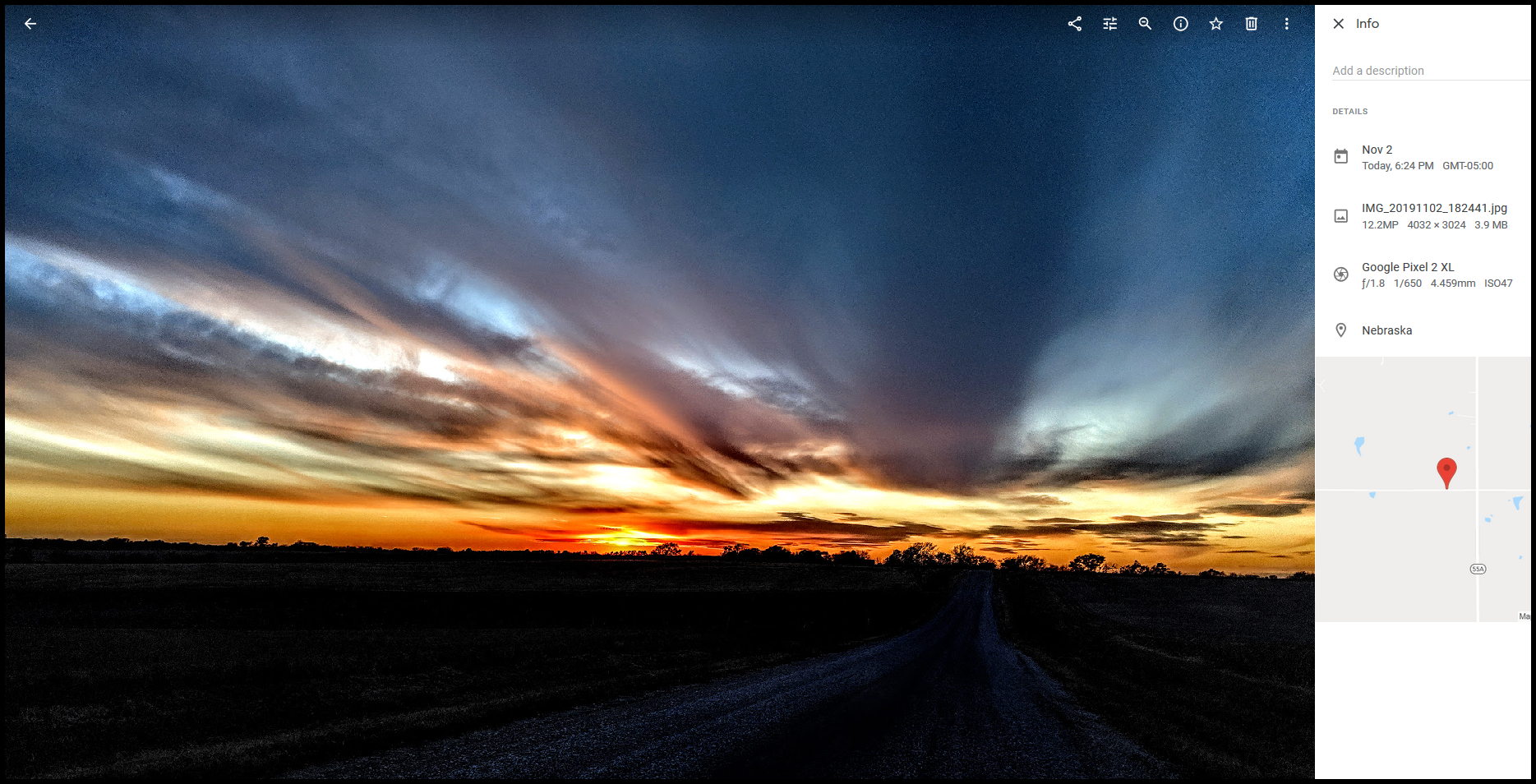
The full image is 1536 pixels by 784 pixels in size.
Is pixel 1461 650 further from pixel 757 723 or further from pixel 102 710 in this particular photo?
pixel 102 710

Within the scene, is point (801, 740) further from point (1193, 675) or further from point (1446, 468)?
point (1193, 675)

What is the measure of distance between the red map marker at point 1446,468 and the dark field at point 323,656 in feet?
55.5

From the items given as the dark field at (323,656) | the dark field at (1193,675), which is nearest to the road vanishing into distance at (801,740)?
the dark field at (1193,675)

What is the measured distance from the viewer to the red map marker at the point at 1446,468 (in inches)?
343

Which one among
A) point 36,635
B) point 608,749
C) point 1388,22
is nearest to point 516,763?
point 608,749

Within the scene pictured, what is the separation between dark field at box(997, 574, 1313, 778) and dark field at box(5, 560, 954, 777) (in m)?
10.7

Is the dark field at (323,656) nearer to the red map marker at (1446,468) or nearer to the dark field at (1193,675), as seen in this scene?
the dark field at (1193,675)

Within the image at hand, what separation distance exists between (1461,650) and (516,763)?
1402cm

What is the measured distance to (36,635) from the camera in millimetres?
31531

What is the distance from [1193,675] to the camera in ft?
77.8

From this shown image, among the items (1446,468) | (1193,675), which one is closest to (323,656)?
(1446,468)

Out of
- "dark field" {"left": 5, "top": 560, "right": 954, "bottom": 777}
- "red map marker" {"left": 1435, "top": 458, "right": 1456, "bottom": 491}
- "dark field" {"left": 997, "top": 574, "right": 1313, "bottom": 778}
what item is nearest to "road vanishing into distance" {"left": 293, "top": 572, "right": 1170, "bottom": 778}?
"dark field" {"left": 997, "top": 574, "right": 1313, "bottom": 778}

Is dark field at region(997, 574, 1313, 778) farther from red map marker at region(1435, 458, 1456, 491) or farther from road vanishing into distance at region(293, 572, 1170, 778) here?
red map marker at region(1435, 458, 1456, 491)

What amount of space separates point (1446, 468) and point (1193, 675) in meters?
18.9
